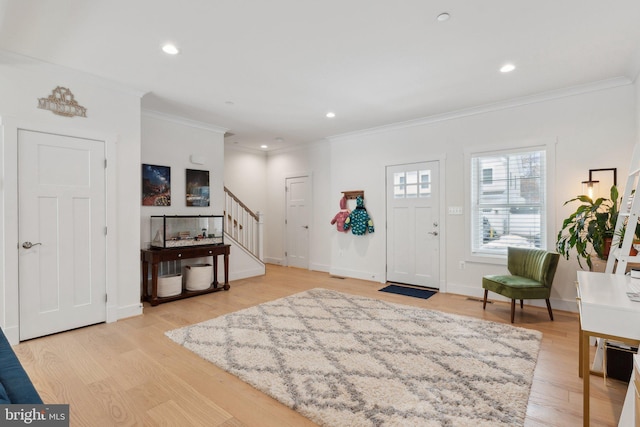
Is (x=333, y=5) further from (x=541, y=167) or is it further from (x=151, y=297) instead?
(x=151, y=297)

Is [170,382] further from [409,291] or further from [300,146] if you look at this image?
[300,146]

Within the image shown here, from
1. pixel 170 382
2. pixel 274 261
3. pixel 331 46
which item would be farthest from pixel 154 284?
pixel 331 46

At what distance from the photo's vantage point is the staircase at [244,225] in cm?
613

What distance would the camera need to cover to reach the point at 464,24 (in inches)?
95.6

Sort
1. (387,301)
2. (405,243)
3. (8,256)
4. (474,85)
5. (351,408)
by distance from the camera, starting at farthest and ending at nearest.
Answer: (405,243) < (387,301) < (474,85) < (8,256) < (351,408)

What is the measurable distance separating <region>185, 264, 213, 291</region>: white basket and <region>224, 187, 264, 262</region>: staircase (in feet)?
4.78

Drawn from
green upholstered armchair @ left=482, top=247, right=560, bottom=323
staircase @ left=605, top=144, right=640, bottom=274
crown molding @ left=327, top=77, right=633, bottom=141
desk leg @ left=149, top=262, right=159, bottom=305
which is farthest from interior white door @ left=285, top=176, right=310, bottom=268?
staircase @ left=605, top=144, right=640, bottom=274

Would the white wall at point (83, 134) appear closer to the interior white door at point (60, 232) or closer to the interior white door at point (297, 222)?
the interior white door at point (60, 232)

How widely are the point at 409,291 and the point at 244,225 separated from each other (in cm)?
344

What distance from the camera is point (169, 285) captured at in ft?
14.1

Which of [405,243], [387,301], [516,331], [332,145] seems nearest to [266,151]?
[332,145]

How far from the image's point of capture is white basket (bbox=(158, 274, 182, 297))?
4.26 metres

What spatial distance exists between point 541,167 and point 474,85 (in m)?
1.41

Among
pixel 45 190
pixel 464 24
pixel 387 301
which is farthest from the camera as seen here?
pixel 387 301
